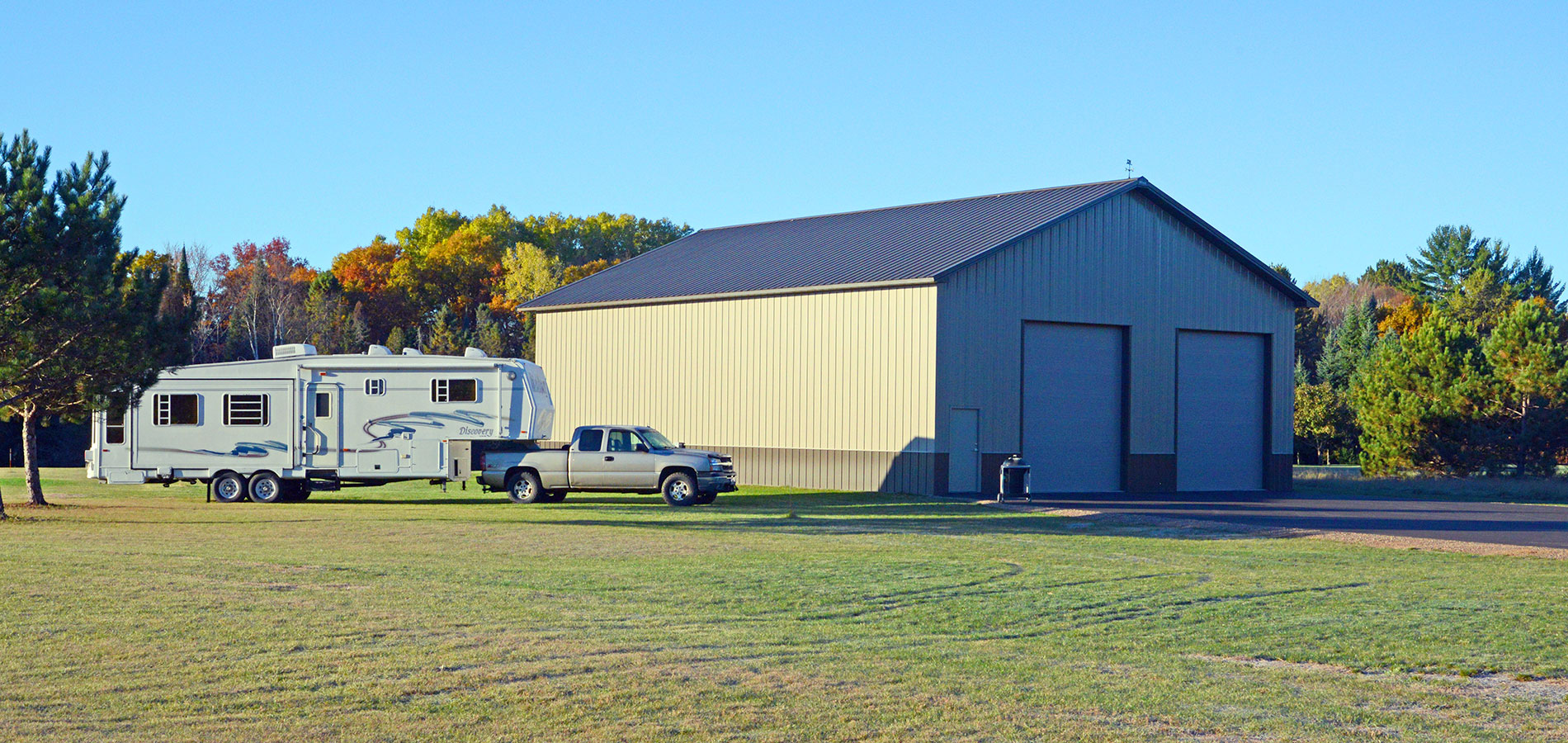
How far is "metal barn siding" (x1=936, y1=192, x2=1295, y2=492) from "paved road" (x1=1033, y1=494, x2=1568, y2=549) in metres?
1.88

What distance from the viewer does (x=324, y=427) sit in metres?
29.1

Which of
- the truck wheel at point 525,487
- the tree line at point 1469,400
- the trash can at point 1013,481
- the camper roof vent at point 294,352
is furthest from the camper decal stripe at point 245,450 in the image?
the tree line at point 1469,400

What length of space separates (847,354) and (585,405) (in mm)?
9413

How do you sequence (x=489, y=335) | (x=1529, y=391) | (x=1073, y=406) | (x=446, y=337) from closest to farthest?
(x=1073, y=406) → (x=1529, y=391) → (x=489, y=335) → (x=446, y=337)

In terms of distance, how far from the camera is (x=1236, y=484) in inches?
1521

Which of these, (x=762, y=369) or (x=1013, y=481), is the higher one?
(x=762, y=369)

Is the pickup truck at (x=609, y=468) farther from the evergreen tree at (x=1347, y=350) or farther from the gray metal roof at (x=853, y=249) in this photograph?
the evergreen tree at (x=1347, y=350)

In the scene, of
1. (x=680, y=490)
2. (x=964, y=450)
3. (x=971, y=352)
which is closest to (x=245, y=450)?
(x=680, y=490)

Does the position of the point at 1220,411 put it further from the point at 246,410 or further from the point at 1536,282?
the point at 1536,282

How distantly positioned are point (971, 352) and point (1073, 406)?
11.5 feet

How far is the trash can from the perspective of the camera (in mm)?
30703

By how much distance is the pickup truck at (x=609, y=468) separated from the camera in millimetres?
28672

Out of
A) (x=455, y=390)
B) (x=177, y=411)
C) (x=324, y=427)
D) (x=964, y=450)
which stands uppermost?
(x=455, y=390)

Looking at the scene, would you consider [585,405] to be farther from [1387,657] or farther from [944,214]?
[1387,657]
